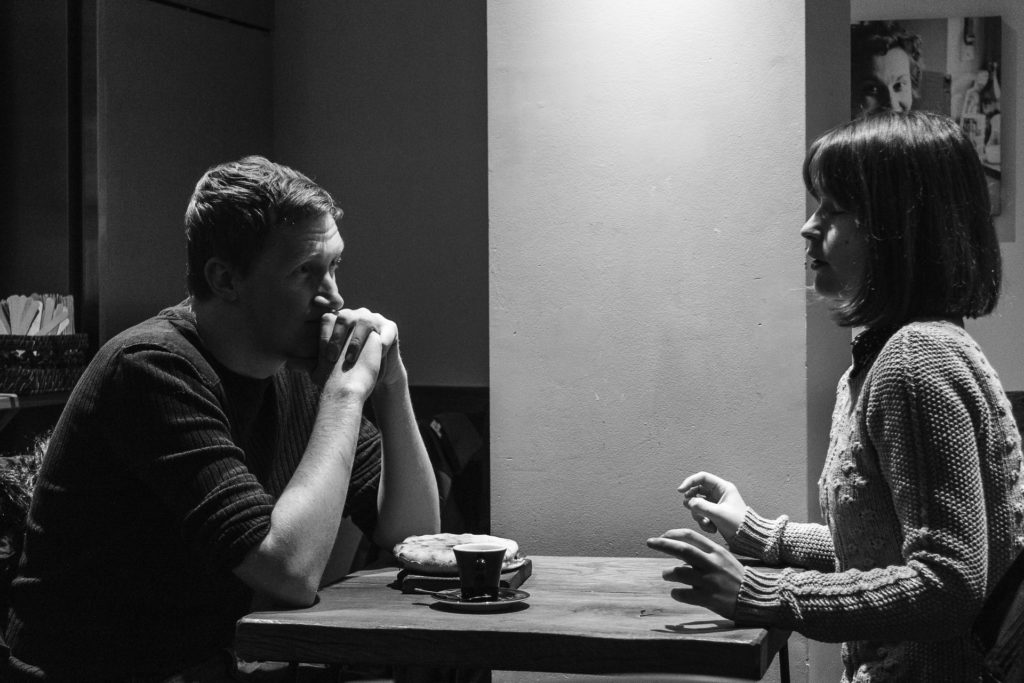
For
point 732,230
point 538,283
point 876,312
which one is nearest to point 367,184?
point 538,283

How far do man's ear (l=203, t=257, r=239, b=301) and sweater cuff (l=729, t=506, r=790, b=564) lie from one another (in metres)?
0.90

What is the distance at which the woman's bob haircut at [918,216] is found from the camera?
1.42 meters

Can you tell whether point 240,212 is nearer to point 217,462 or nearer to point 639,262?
point 217,462

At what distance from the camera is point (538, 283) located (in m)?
2.32

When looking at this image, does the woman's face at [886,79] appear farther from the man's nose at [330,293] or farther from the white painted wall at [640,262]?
the man's nose at [330,293]

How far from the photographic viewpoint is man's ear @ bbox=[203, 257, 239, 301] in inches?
74.0

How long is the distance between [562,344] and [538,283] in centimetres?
13

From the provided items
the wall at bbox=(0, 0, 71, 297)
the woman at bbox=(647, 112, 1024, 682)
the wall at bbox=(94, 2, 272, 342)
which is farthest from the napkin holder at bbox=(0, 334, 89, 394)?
the woman at bbox=(647, 112, 1024, 682)

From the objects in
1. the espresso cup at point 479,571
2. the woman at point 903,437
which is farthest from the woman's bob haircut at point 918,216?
the espresso cup at point 479,571

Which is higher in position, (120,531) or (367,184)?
(367,184)

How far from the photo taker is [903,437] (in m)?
1.33

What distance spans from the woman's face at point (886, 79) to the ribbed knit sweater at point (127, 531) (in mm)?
2649

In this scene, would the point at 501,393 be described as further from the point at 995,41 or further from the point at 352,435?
the point at 995,41

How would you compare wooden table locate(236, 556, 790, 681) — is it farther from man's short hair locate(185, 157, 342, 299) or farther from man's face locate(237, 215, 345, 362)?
man's short hair locate(185, 157, 342, 299)
